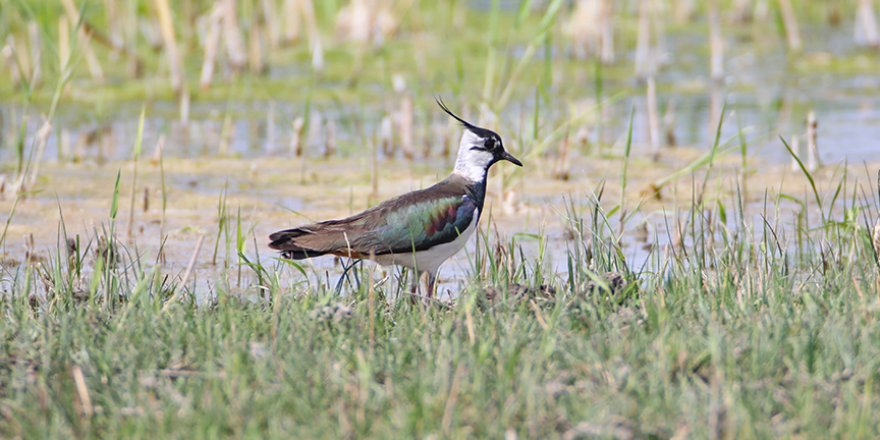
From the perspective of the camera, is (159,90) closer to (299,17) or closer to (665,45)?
(299,17)

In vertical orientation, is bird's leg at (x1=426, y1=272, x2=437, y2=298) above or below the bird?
below

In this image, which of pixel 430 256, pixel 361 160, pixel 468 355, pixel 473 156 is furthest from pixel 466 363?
pixel 361 160

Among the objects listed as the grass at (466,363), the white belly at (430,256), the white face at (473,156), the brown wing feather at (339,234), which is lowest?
the grass at (466,363)

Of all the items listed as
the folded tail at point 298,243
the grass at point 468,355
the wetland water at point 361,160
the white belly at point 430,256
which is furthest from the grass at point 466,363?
the wetland water at point 361,160

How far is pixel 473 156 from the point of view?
16.3ft

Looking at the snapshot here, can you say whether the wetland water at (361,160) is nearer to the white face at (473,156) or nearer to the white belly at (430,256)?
the white face at (473,156)

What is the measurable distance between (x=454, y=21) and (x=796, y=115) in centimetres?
466

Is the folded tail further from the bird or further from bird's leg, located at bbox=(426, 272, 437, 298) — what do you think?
bird's leg, located at bbox=(426, 272, 437, 298)

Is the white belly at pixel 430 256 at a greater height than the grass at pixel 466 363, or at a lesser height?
greater

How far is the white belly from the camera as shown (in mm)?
4590

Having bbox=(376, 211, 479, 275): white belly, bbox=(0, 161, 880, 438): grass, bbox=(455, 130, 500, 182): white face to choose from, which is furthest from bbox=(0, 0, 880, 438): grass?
bbox=(455, 130, 500, 182): white face

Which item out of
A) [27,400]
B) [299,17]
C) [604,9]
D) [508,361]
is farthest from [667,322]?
[299,17]

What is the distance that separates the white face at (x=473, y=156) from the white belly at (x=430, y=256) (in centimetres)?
Result: 30

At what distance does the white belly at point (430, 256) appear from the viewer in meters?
4.59
